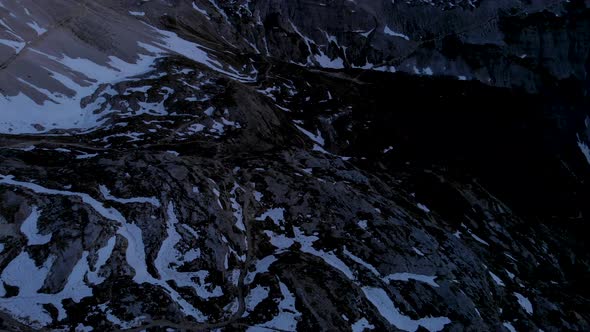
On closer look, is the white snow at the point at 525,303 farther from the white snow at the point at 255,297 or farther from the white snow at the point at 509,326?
the white snow at the point at 255,297

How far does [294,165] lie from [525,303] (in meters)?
31.8

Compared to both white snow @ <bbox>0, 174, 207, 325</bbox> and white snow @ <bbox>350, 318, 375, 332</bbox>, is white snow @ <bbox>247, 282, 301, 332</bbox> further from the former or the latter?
white snow @ <bbox>0, 174, 207, 325</bbox>

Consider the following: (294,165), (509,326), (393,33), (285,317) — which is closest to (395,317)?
(285,317)

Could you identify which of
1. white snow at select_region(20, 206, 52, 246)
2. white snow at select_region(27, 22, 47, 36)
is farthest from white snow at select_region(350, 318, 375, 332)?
white snow at select_region(27, 22, 47, 36)

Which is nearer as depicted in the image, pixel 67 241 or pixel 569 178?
pixel 67 241

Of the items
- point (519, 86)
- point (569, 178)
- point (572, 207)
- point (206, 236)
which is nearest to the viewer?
point (206, 236)

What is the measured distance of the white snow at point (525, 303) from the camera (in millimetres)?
52566

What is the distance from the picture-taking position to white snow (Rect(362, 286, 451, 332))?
4541 cm

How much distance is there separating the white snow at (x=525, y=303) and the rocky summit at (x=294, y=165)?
231 mm

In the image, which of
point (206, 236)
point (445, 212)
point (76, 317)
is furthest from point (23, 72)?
point (445, 212)

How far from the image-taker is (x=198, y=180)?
54531 mm

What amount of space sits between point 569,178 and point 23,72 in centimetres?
9130

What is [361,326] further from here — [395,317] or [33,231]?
[33,231]

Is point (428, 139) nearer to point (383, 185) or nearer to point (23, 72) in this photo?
point (383, 185)
